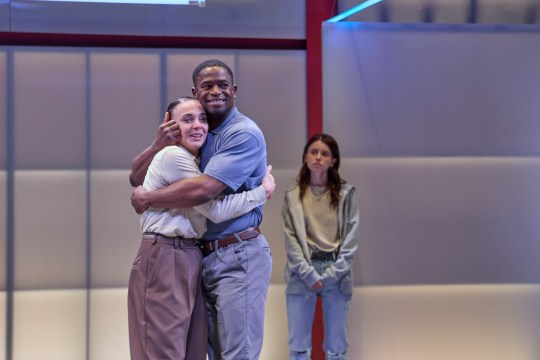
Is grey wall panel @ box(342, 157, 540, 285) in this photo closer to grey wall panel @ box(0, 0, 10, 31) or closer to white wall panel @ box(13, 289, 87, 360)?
white wall panel @ box(13, 289, 87, 360)

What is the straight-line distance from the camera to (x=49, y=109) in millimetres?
4965

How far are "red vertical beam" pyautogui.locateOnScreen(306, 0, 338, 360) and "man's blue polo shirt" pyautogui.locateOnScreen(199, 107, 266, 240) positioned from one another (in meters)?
2.19

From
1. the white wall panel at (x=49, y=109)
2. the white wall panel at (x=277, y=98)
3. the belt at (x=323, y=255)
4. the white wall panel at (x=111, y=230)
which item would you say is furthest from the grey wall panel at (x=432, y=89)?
the white wall panel at (x=49, y=109)

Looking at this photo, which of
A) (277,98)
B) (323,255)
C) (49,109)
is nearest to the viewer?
(323,255)

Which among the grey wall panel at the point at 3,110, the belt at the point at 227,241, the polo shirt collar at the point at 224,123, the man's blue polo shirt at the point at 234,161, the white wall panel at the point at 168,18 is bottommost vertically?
the belt at the point at 227,241

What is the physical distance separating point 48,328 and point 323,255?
1.84 meters

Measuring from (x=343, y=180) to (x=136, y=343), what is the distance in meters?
2.32

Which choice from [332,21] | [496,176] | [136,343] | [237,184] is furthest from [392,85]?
[136,343]

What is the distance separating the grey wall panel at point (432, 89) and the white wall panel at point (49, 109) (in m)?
1.61

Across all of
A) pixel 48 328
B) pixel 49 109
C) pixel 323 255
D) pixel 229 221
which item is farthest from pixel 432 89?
pixel 48 328

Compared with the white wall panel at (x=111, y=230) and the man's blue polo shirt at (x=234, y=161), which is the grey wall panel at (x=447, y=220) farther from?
the man's blue polo shirt at (x=234, y=161)

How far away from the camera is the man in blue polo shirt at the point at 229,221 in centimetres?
Answer: 266

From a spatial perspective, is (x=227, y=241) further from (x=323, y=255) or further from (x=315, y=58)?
(x=315, y=58)

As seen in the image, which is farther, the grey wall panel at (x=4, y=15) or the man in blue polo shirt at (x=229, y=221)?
the grey wall panel at (x=4, y=15)
